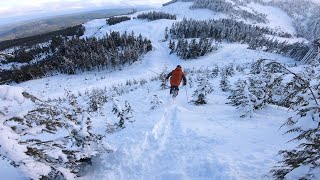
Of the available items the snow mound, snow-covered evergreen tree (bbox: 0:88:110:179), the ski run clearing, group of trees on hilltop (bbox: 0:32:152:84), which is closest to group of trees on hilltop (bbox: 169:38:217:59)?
group of trees on hilltop (bbox: 0:32:152:84)

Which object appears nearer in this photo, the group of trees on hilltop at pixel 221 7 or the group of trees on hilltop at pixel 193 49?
the group of trees on hilltop at pixel 193 49

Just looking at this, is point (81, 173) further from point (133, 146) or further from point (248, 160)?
point (248, 160)

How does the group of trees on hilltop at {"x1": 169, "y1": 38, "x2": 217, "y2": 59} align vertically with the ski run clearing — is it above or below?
below

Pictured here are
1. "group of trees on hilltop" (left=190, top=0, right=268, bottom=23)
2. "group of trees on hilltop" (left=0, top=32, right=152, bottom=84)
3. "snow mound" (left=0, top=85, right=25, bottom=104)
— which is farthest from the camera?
"group of trees on hilltop" (left=190, top=0, right=268, bottom=23)

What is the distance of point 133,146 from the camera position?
26.8 feet

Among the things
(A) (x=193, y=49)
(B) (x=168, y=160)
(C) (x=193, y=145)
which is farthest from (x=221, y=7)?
(B) (x=168, y=160)

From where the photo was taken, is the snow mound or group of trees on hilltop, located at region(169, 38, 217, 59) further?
group of trees on hilltop, located at region(169, 38, 217, 59)

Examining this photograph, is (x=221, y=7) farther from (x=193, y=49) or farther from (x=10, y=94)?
(x=10, y=94)

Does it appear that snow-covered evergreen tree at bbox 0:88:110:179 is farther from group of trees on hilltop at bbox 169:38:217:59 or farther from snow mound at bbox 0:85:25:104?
group of trees on hilltop at bbox 169:38:217:59

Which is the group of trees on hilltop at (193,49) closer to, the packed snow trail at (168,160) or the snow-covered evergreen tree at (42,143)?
the packed snow trail at (168,160)

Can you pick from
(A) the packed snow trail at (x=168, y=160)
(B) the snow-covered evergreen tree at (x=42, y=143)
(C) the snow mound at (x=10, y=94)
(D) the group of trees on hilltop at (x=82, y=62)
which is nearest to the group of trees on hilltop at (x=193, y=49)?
(D) the group of trees on hilltop at (x=82, y=62)

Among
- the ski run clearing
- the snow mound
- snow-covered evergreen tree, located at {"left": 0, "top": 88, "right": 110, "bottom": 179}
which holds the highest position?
the snow mound

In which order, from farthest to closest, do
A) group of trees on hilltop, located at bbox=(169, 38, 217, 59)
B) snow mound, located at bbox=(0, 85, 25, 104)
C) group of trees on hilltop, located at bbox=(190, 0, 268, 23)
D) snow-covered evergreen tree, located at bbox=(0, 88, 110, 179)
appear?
group of trees on hilltop, located at bbox=(190, 0, 268, 23), group of trees on hilltop, located at bbox=(169, 38, 217, 59), snow-covered evergreen tree, located at bbox=(0, 88, 110, 179), snow mound, located at bbox=(0, 85, 25, 104)

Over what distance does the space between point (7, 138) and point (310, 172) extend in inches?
195
